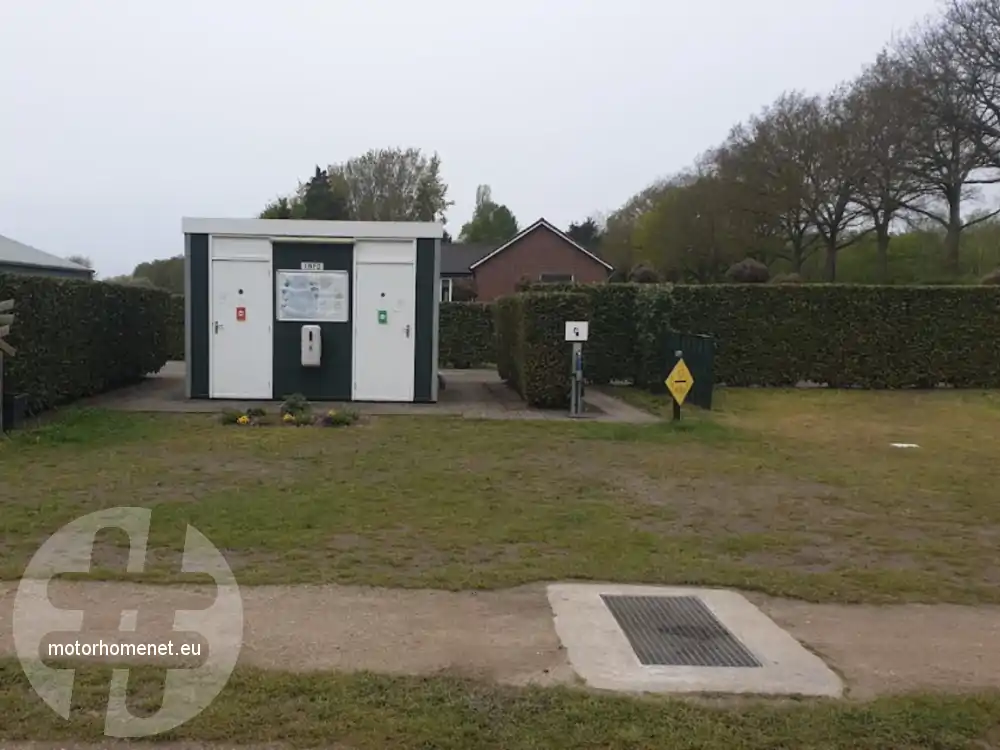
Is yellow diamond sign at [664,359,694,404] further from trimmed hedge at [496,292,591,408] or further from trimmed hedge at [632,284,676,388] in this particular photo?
trimmed hedge at [632,284,676,388]

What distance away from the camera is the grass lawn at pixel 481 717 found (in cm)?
354

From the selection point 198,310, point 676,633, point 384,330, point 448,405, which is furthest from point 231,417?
point 676,633

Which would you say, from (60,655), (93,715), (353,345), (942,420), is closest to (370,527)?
(60,655)

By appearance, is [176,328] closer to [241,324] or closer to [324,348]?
[241,324]

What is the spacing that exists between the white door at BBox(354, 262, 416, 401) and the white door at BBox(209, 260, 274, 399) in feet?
4.94

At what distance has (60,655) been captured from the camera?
13.9 feet

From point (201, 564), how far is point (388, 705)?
8.33ft

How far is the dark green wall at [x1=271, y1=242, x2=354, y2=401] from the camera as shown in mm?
15148

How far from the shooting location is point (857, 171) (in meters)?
35.5

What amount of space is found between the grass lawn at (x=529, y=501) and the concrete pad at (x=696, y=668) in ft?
1.84

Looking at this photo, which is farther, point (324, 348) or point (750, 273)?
point (750, 273)

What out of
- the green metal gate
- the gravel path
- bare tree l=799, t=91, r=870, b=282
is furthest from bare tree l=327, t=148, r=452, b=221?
the gravel path

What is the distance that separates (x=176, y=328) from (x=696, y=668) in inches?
984

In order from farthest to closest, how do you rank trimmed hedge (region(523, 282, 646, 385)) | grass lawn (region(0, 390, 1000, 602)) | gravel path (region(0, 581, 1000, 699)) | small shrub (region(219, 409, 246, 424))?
trimmed hedge (region(523, 282, 646, 385)), small shrub (region(219, 409, 246, 424)), grass lawn (region(0, 390, 1000, 602)), gravel path (region(0, 581, 1000, 699))
